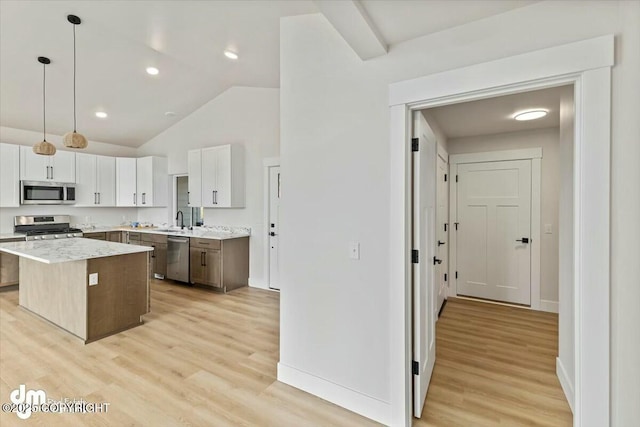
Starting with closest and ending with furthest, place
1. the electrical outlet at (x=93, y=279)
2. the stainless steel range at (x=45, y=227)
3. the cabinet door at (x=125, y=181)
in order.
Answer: the electrical outlet at (x=93, y=279)
the stainless steel range at (x=45, y=227)
the cabinet door at (x=125, y=181)

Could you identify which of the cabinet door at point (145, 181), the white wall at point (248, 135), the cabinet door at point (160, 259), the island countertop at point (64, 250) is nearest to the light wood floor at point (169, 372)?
the island countertop at point (64, 250)

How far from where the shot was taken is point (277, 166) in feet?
15.8

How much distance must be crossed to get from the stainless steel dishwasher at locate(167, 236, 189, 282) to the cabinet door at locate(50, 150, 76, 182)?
2367 millimetres

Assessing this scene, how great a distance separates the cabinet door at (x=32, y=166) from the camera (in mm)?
5102

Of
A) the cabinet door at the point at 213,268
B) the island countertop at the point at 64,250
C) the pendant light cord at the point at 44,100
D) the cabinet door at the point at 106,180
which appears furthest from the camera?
the cabinet door at the point at 106,180

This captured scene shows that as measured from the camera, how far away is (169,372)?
2535 millimetres

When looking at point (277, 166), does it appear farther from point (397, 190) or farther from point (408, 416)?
point (408, 416)

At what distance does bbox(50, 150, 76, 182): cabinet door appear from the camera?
550 cm

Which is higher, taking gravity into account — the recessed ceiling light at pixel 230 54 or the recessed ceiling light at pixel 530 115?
the recessed ceiling light at pixel 230 54

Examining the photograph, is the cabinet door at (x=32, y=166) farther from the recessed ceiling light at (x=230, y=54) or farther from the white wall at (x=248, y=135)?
the recessed ceiling light at (x=230, y=54)

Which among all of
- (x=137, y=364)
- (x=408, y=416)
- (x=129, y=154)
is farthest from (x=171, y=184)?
(x=408, y=416)

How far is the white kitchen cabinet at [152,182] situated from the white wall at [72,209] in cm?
91

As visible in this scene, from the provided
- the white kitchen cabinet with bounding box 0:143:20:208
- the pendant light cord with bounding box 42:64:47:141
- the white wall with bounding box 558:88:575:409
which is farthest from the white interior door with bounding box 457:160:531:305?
the white kitchen cabinet with bounding box 0:143:20:208
